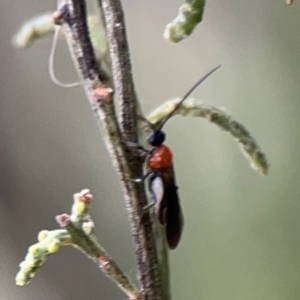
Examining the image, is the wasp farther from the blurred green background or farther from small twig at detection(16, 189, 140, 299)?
the blurred green background

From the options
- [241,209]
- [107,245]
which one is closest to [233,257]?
[241,209]

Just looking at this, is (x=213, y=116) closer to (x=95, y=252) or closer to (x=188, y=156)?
(x=95, y=252)

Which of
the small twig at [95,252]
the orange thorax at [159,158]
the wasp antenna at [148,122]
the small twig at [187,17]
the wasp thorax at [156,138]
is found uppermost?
the small twig at [187,17]

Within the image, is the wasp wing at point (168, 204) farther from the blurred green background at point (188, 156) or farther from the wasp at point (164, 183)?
the blurred green background at point (188, 156)

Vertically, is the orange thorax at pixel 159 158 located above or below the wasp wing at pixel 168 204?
above

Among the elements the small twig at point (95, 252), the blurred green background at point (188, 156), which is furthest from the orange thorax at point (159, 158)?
the blurred green background at point (188, 156)

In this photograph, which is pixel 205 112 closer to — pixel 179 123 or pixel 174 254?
pixel 179 123
